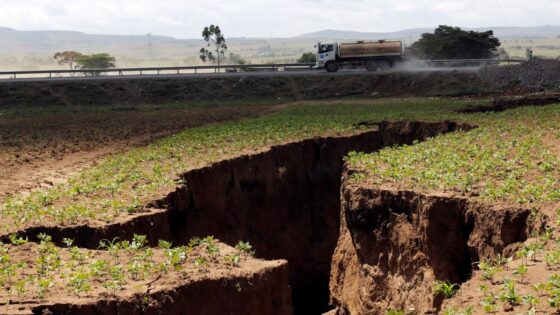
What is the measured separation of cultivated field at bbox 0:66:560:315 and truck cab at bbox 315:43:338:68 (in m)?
22.8

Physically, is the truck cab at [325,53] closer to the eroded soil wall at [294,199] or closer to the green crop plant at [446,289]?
the eroded soil wall at [294,199]

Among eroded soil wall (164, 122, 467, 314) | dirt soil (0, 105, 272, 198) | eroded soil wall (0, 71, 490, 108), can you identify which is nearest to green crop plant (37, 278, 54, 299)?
eroded soil wall (164, 122, 467, 314)

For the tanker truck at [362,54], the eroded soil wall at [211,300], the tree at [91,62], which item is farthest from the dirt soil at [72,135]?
the tree at [91,62]

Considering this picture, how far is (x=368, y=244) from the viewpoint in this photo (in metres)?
19.6

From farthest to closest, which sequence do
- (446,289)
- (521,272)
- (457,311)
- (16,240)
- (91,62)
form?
(91,62) < (16,240) < (446,289) < (521,272) < (457,311)

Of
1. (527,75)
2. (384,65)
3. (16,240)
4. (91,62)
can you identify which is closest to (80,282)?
(16,240)

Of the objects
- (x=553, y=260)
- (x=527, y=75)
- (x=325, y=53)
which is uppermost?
(x=325, y=53)

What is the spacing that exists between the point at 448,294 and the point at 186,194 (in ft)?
30.6

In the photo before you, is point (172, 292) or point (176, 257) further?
point (176, 257)

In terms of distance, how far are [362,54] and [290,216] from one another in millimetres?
33560

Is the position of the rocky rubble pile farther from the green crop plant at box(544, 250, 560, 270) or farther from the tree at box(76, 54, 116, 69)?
the tree at box(76, 54, 116, 69)

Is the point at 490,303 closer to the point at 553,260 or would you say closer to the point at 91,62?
the point at 553,260

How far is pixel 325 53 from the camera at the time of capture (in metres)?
59.7

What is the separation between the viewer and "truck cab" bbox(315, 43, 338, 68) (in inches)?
2334
